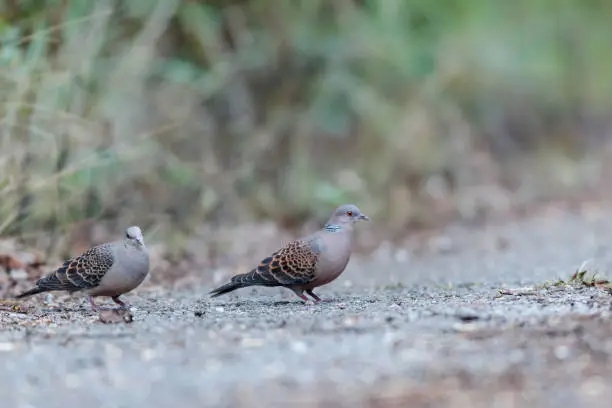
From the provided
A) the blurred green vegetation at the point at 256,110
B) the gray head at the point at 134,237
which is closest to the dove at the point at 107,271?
the gray head at the point at 134,237

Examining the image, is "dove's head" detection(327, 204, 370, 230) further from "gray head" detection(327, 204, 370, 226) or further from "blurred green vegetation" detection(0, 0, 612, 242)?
"blurred green vegetation" detection(0, 0, 612, 242)

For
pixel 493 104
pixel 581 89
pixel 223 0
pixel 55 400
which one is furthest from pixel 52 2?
pixel 581 89

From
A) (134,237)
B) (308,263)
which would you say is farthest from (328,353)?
(134,237)

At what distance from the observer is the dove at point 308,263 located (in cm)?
675

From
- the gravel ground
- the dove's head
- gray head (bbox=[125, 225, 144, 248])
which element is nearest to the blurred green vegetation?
gray head (bbox=[125, 225, 144, 248])

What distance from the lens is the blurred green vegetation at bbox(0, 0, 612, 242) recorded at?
9.28 metres

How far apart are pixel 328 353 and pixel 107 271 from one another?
2.46 metres

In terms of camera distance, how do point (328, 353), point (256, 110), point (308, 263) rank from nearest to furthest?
point (328, 353) → point (308, 263) → point (256, 110)

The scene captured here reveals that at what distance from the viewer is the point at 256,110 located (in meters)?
13.0

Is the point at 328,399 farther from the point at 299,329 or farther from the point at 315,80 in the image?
the point at 315,80

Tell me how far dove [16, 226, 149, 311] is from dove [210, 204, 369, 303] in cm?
54

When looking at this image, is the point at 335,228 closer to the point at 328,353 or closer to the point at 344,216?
the point at 344,216

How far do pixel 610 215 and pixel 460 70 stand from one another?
285 centimetres

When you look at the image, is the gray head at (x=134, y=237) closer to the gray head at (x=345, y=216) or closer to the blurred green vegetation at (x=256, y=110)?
the gray head at (x=345, y=216)
